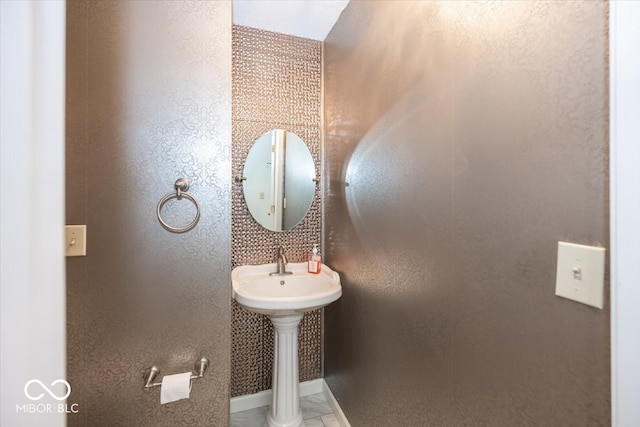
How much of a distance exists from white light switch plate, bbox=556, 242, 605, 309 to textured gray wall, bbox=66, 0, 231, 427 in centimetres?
118

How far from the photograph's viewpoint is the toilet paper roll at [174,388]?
113 cm

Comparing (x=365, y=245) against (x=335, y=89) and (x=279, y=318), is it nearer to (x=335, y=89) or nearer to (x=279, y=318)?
(x=279, y=318)

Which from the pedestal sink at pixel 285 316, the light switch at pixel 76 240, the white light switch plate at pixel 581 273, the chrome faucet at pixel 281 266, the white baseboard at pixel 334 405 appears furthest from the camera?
the chrome faucet at pixel 281 266

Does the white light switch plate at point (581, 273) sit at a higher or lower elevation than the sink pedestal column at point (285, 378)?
higher

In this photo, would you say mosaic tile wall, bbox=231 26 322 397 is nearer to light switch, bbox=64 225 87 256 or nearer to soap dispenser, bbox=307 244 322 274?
soap dispenser, bbox=307 244 322 274

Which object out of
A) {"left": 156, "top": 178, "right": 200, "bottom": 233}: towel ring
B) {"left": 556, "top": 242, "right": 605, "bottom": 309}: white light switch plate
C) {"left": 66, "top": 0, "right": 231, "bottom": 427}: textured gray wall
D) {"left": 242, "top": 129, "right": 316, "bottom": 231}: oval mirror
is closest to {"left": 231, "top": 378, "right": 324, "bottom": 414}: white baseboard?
{"left": 66, "top": 0, "right": 231, "bottom": 427}: textured gray wall

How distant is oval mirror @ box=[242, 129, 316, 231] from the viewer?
179 cm

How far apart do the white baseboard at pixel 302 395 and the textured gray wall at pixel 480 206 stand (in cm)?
32

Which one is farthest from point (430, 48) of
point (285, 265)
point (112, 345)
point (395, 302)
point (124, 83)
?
point (112, 345)

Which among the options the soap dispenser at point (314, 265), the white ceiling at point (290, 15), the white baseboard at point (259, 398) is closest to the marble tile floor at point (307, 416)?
the white baseboard at point (259, 398)

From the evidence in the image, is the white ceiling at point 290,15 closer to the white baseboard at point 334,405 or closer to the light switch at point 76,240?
the light switch at point 76,240

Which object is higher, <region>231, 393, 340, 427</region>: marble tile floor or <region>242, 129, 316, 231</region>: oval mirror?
<region>242, 129, 316, 231</region>: oval mirror

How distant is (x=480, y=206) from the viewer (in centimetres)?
78

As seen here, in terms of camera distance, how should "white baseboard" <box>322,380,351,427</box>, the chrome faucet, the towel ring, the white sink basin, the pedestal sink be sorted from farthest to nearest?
the chrome faucet < "white baseboard" <box>322,380,351,427</box> < the pedestal sink < the white sink basin < the towel ring
